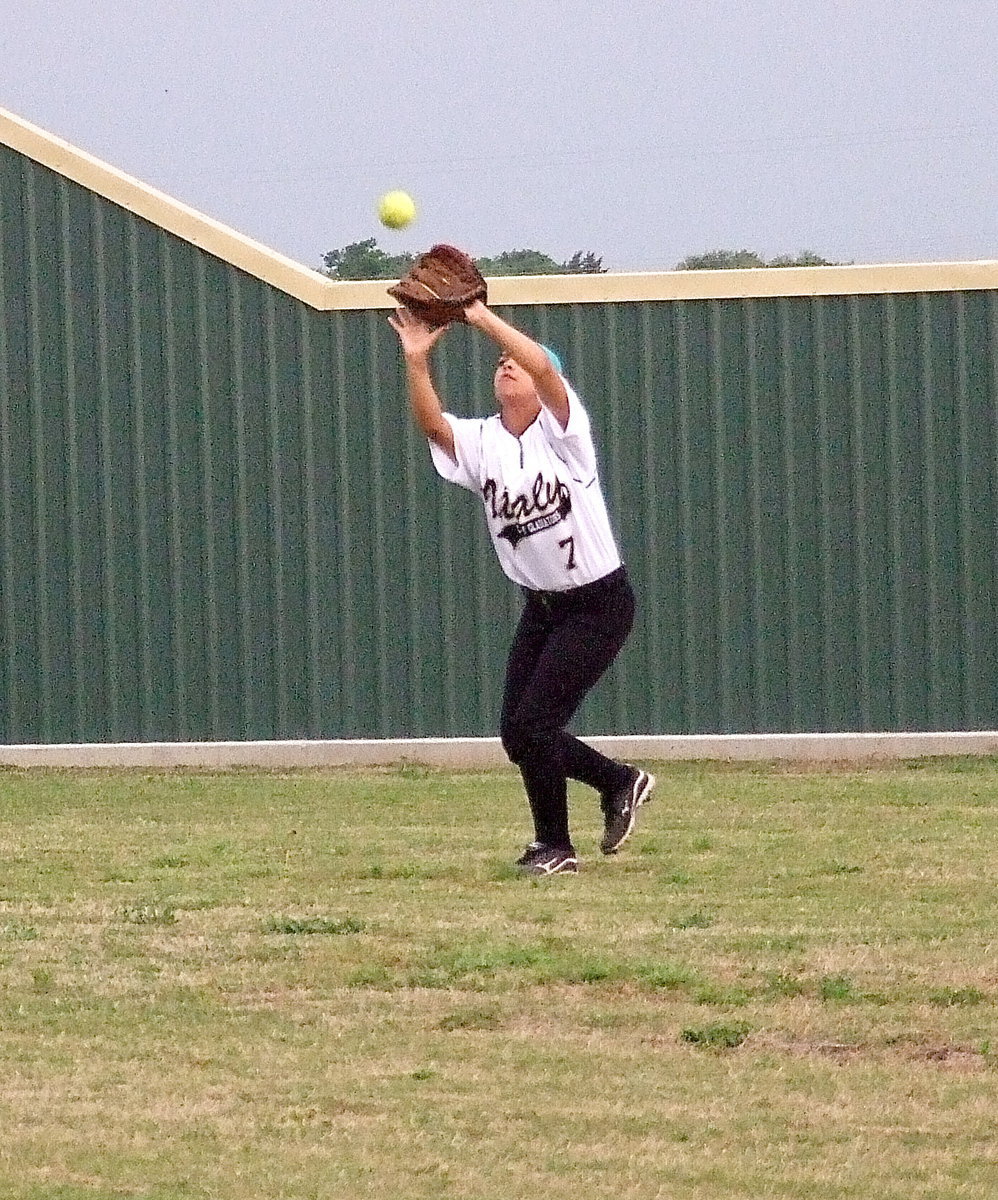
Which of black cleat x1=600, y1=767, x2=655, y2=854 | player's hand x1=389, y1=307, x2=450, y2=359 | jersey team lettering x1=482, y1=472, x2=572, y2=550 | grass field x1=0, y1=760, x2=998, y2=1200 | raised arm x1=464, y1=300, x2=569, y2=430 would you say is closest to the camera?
grass field x1=0, y1=760, x2=998, y2=1200

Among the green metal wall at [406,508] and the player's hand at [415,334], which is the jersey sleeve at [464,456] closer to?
the player's hand at [415,334]

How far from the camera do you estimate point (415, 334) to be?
7805 millimetres

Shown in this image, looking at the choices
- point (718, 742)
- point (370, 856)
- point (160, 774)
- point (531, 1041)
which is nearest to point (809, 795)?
point (718, 742)

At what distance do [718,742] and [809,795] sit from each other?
2162 mm

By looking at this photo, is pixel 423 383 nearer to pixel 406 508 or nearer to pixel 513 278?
pixel 513 278

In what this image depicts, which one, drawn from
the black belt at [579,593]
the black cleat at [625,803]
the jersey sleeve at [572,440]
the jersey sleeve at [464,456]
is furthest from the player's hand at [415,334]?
the black cleat at [625,803]

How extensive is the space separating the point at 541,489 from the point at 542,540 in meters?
0.18

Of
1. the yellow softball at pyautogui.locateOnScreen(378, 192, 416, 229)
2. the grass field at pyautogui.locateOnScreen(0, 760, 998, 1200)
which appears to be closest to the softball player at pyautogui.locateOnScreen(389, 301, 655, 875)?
the grass field at pyautogui.locateOnScreen(0, 760, 998, 1200)

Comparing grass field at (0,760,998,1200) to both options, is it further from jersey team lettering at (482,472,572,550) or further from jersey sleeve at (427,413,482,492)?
jersey sleeve at (427,413,482,492)

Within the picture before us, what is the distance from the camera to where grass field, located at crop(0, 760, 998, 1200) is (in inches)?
170

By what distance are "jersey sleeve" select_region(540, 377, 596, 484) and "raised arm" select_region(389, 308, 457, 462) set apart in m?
0.33

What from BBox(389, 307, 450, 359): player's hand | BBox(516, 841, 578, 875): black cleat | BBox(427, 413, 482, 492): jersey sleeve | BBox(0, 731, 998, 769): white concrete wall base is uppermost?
BBox(389, 307, 450, 359): player's hand

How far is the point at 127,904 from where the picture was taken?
7262 mm

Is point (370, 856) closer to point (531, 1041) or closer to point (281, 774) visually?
point (531, 1041)
